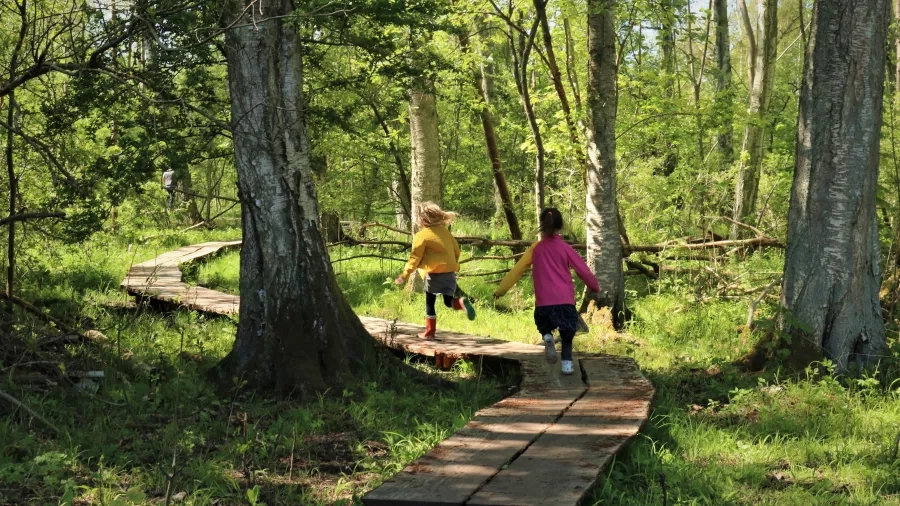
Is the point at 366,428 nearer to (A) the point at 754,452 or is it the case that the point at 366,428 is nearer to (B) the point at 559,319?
(B) the point at 559,319

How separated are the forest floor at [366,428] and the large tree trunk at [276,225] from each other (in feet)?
1.26

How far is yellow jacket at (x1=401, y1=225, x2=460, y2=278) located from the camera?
32.7 ft

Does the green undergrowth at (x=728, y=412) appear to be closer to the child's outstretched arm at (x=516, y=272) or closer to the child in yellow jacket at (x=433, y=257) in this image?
the child in yellow jacket at (x=433, y=257)

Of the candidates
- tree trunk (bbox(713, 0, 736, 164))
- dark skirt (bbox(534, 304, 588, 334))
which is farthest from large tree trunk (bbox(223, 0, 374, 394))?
tree trunk (bbox(713, 0, 736, 164))

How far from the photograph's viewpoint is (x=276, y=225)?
24.3ft

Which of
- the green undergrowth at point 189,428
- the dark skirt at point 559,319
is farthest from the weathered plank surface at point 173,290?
the dark skirt at point 559,319

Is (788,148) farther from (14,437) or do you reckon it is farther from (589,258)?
(14,437)

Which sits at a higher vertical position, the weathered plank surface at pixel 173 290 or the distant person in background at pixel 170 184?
the distant person in background at pixel 170 184

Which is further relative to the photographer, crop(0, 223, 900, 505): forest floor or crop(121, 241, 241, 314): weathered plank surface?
crop(121, 241, 241, 314): weathered plank surface

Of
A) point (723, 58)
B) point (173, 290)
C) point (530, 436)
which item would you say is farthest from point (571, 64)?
point (530, 436)

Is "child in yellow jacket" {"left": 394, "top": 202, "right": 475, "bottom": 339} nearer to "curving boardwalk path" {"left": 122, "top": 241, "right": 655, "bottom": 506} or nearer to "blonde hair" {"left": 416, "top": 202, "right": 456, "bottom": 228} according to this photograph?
"blonde hair" {"left": 416, "top": 202, "right": 456, "bottom": 228}

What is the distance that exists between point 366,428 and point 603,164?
593 cm

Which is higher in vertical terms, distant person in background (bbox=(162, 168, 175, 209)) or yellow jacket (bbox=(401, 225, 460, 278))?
distant person in background (bbox=(162, 168, 175, 209))

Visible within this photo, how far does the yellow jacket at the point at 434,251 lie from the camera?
9.96 metres
